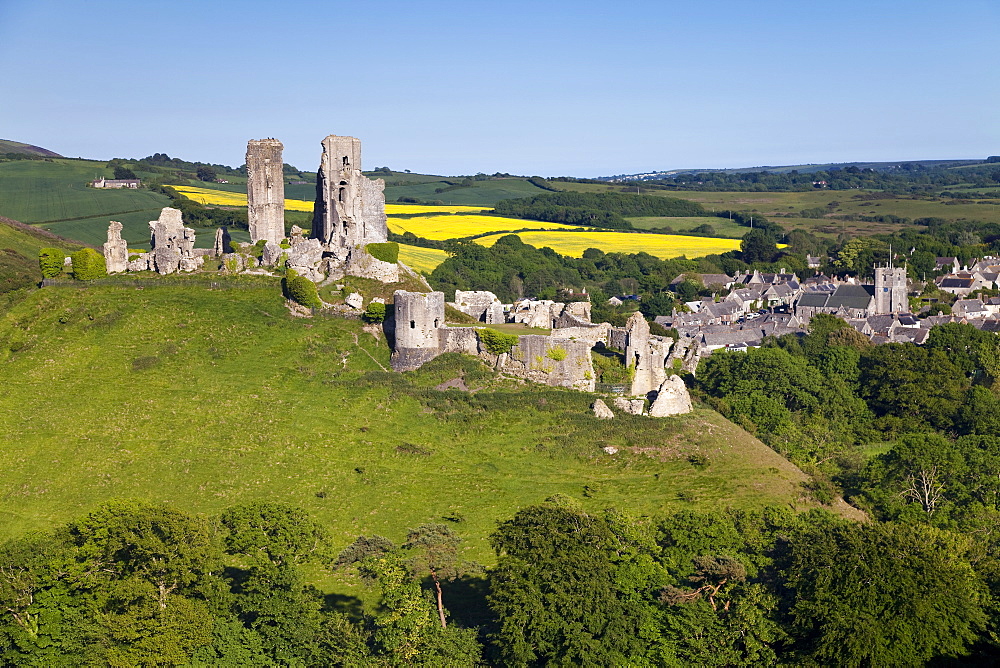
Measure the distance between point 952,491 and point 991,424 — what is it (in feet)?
50.2

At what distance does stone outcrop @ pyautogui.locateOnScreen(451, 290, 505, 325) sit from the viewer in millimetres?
62188

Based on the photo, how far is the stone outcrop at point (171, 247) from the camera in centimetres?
6159

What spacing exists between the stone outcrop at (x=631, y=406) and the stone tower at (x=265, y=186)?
2342 cm

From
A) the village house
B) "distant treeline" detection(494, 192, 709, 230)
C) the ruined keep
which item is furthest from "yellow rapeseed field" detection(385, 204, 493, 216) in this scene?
the ruined keep

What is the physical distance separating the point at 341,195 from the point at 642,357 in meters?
19.5

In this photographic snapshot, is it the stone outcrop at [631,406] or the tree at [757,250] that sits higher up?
the tree at [757,250]

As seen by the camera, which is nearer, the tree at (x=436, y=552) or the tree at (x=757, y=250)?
the tree at (x=436, y=552)

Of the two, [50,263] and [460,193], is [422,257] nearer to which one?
[50,263]

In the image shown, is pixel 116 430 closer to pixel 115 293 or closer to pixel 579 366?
pixel 115 293

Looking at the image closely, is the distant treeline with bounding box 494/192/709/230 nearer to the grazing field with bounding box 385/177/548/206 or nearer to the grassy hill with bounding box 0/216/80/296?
the grazing field with bounding box 385/177/548/206

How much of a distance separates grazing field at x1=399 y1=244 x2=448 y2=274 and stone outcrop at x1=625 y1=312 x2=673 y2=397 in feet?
158

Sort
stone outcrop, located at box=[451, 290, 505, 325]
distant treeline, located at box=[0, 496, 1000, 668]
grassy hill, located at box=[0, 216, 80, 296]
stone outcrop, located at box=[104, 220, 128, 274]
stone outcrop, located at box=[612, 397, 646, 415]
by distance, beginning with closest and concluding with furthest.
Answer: distant treeline, located at box=[0, 496, 1000, 668] → stone outcrop, located at box=[612, 397, 646, 415] → stone outcrop, located at box=[104, 220, 128, 274] → stone outcrop, located at box=[451, 290, 505, 325] → grassy hill, located at box=[0, 216, 80, 296]

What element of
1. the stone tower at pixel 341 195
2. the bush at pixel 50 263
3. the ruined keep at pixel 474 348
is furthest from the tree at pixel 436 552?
the bush at pixel 50 263

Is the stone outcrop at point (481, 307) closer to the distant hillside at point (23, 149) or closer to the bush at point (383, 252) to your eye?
the bush at point (383, 252)
